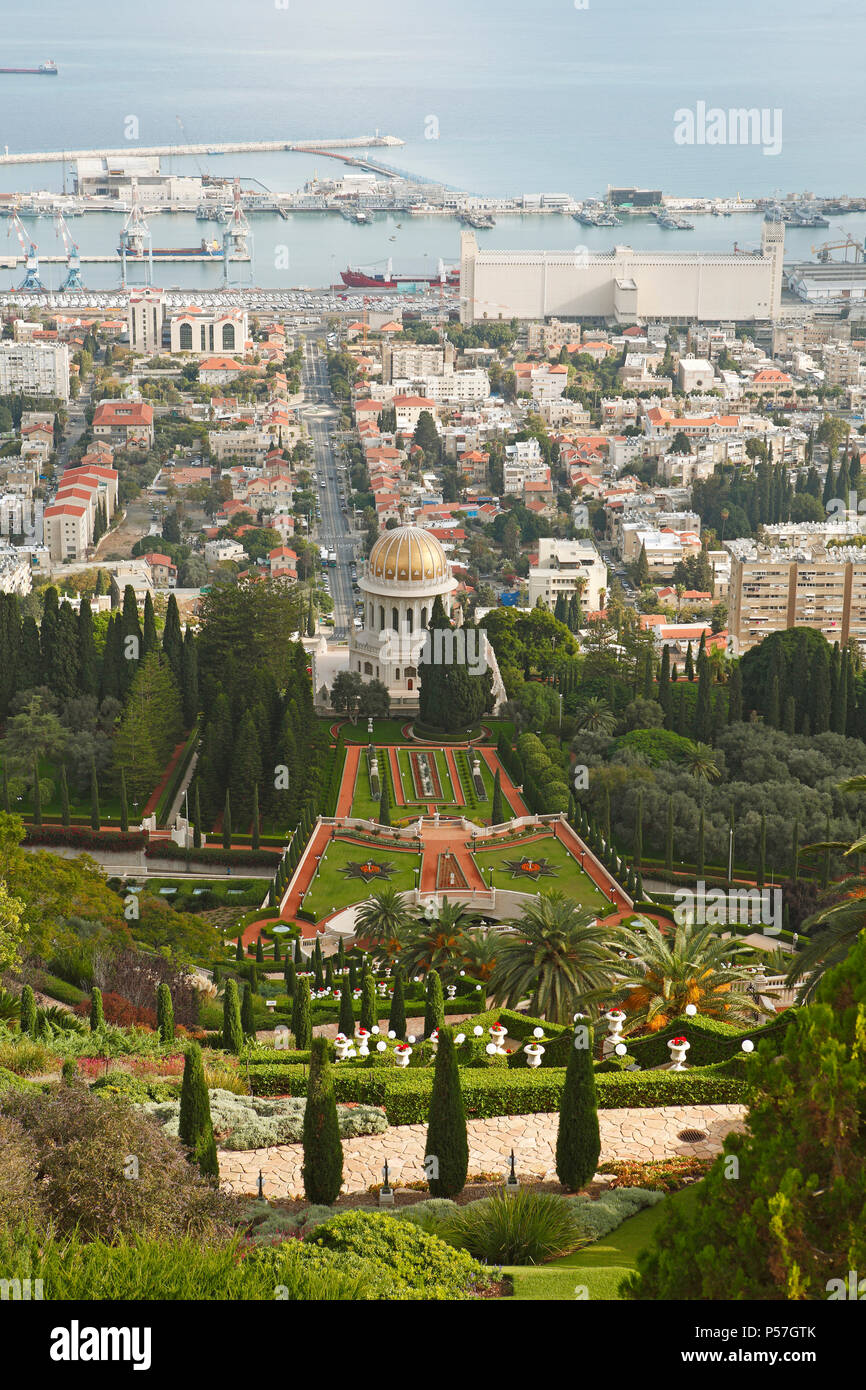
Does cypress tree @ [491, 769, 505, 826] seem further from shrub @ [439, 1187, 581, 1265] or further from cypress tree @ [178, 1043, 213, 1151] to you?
shrub @ [439, 1187, 581, 1265]

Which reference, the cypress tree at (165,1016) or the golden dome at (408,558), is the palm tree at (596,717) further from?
the cypress tree at (165,1016)

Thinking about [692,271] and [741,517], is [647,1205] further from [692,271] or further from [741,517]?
[692,271]

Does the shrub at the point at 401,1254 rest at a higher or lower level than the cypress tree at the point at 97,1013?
higher

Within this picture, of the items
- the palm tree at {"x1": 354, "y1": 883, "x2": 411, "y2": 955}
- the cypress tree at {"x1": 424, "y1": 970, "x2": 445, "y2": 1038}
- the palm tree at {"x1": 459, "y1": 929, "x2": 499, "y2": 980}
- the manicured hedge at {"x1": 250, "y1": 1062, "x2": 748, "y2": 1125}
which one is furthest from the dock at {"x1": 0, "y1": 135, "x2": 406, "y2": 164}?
the manicured hedge at {"x1": 250, "y1": 1062, "x2": 748, "y2": 1125}

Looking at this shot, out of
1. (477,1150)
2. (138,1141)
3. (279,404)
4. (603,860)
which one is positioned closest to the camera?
(138,1141)

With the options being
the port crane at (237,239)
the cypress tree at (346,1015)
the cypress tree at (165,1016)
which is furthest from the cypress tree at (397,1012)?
the port crane at (237,239)

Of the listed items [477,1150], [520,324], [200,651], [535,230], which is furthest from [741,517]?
[535,230]
